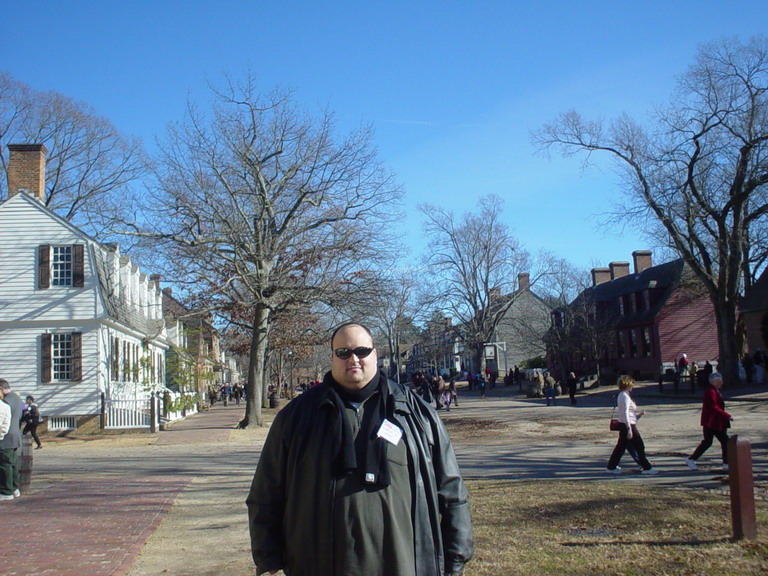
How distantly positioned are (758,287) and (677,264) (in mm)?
10307

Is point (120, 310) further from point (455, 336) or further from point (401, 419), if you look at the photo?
point (455, 336)

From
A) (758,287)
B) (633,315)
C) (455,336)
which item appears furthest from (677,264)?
(455,336)

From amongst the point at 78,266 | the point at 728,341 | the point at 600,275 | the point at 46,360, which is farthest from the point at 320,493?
the point at 600,275

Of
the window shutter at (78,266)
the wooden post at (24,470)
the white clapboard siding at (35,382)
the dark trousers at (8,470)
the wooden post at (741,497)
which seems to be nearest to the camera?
the wooden post at (741,497)

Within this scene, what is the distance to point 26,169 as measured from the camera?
29.0 m

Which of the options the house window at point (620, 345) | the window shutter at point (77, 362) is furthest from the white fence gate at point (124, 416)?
the house window at point (620, 345)

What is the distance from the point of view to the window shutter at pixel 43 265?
27234 mm

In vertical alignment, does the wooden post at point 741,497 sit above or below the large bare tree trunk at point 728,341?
below

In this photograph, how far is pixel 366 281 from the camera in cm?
2775

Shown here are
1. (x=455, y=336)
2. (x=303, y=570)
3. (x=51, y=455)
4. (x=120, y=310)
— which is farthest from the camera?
(x=455, y=336)

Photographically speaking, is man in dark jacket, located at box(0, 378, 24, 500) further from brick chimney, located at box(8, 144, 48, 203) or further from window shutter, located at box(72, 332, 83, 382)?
brick chimney, located at box(8, 144, 48, 203)

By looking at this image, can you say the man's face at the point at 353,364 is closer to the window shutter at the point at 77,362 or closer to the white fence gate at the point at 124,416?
the white fence gate at the point at 124,416

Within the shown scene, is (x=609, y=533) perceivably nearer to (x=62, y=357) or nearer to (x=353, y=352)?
(x=353, y=352)

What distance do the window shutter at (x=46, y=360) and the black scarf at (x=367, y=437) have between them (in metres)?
25.9
